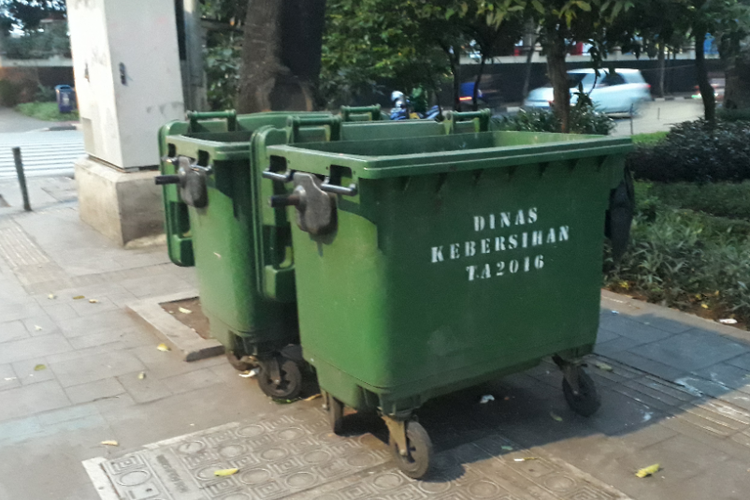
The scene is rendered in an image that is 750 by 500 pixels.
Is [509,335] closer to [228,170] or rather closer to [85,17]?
[228,170]

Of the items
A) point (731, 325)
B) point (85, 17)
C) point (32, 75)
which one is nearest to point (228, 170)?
point (731, 325)

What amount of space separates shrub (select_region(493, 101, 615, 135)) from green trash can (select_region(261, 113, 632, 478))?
6.85 metres

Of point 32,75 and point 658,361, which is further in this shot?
point 32,75

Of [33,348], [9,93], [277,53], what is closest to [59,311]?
[33,348]

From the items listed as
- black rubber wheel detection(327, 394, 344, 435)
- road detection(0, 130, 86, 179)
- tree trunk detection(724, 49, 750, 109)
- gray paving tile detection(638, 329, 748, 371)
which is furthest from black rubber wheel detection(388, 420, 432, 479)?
road detection(0, 130, 86, 179)

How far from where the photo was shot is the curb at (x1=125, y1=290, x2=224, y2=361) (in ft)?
17.2

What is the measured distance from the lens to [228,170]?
13.6 ft

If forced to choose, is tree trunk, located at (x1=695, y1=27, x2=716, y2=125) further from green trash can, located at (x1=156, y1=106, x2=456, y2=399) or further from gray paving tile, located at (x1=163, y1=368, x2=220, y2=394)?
gray paving tile, located at (x1=163, y1=368, x2=220, y2=394)

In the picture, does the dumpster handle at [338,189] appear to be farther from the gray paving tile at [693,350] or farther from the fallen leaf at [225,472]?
the gray paving tile at [693,350]

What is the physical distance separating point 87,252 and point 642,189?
6999 millimetres

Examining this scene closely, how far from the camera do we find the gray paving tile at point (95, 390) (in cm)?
464

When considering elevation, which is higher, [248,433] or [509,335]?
[509,335]

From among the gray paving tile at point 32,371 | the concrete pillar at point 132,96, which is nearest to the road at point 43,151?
the concrete pillar at point 132,96

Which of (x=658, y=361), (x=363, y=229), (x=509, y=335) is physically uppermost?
(x=363, y=229)
